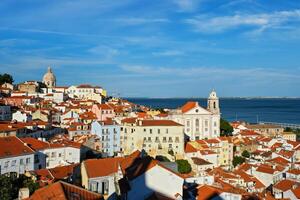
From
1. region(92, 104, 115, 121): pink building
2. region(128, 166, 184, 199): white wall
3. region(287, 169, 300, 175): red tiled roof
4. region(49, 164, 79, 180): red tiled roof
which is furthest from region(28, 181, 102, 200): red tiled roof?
region(92, 104, 115, 121): pink building

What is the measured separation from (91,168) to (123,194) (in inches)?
298

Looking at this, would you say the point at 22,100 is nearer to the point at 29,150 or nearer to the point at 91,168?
the point at 29,150

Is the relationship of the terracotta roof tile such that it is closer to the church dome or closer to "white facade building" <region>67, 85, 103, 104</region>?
"white facade building" <region>67, 85, 103, 104</region>

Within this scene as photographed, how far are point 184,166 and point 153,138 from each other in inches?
269

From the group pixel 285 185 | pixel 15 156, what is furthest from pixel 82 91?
pixel 285 185

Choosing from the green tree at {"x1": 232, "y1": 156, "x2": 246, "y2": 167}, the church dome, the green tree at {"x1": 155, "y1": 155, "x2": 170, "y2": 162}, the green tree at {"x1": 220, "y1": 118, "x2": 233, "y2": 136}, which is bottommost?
the green tree at {"x1": 232, "y1": 156, "x2": 246, "y2": 167}

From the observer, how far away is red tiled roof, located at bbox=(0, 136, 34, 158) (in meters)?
30.5

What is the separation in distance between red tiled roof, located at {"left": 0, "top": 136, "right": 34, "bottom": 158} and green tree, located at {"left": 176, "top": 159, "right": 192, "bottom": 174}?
708 inches

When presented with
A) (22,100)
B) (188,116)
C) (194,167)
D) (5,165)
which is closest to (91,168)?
(5,165)

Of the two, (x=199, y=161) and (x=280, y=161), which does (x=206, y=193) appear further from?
(x=280, y=161)

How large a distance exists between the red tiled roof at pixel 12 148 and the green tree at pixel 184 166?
708 inches

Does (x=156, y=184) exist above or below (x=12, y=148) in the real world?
above

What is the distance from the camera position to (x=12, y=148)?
1238 inches

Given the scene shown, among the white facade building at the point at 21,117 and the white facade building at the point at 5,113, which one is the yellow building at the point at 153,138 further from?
the white facade building at the point at 5,113
